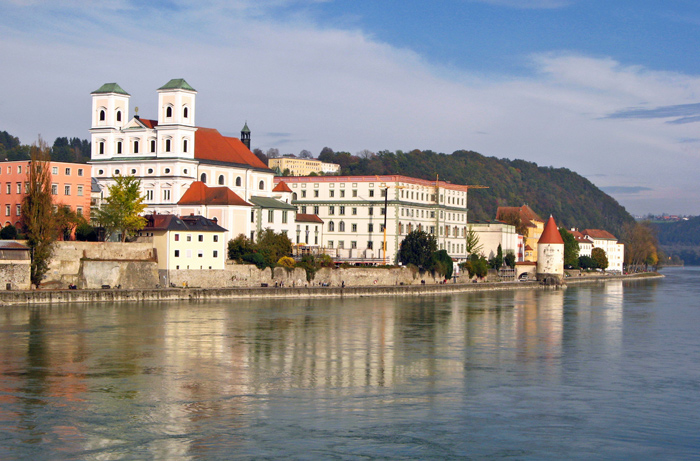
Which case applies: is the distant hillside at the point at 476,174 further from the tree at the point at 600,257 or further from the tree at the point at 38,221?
the tree at the point at 38,221

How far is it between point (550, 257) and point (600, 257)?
108 feet

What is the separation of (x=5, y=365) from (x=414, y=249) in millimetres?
44480

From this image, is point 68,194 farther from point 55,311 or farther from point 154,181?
point 55,311

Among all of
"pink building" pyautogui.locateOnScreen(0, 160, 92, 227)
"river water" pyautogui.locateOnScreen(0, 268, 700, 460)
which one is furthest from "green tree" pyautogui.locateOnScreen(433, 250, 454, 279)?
"pink building" pyautogui.locateOnScreen(0, 160, 92, 227)

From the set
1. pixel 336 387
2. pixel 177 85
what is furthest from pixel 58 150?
pixel 336 387

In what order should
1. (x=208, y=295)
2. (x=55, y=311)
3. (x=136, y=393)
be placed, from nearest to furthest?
(x=136, y=393), (x=55, y=311), (x=208, y=295)

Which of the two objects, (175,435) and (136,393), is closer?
(175,435)

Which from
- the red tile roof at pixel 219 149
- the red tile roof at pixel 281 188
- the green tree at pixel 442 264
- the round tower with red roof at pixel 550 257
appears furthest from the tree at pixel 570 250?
the red tile roof at pixel 219 149

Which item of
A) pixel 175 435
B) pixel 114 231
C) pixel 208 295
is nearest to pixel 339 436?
pixel 175 435

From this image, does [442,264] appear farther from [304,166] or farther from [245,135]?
[304,166]

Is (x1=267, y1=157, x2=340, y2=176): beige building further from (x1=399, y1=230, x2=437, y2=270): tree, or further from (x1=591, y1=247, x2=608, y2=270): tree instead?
(x1=399, y1=230, x2=437, y2=270): tree

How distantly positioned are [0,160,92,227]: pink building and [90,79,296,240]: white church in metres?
7.64

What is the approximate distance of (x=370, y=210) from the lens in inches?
2805

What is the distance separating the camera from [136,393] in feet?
69.2
